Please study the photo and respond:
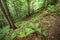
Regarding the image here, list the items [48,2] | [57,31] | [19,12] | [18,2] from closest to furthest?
[57,31] → [48,2] → [18,2] → [19,12]

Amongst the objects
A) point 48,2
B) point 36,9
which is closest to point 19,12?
point 36,9

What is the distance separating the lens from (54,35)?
14.9 feet

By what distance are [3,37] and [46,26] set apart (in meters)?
2.15

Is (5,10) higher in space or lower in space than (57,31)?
higher

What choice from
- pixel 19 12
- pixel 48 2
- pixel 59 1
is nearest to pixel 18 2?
pixel 19 12

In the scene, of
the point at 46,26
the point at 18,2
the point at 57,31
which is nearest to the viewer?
the point at 57,31

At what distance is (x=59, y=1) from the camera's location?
32.1ft

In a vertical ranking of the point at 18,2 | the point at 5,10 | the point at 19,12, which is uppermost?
the point at 5,10

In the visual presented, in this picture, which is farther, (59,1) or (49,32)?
(59,1)

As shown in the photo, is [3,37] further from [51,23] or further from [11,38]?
[51,23]

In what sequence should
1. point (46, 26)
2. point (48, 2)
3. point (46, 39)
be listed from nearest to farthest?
point (46, 39) < point (46, 26) < point (48, 2)

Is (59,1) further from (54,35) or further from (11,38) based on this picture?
(11,38)

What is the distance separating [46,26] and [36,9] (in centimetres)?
574

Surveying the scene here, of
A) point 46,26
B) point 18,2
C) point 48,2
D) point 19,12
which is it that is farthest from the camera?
point 19,12
